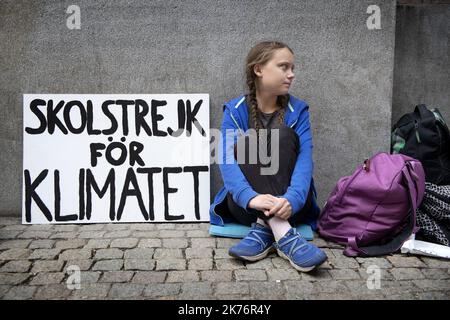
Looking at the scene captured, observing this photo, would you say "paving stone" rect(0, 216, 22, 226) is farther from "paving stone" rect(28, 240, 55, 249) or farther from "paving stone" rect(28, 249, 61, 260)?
"paving stone" rect(28, 249, 61, 260)

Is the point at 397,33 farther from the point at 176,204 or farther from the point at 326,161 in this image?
the point at 176,204

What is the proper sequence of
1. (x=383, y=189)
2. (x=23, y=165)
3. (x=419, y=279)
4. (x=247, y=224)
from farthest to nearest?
(x=23, y=165) < (x=247, y=224) < (x=383, y=189) < (x=419, y=279)

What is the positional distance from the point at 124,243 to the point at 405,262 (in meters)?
1.70

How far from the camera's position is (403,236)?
2.95 meters

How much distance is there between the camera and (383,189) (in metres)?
2.90

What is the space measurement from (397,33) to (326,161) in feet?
4.02

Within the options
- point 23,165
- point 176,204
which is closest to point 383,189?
point 176,204

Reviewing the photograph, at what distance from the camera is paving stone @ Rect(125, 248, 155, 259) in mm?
2840

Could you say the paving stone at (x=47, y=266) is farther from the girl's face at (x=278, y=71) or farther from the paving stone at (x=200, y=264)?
the girl's face at (x=278, y=71)

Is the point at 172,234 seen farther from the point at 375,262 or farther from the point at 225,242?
the point at 375,262

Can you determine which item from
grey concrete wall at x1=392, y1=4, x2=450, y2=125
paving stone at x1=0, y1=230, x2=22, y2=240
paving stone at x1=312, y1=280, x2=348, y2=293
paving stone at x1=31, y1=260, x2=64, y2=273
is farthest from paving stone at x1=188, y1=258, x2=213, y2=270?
grey concrete wall at x1=392, y1=4, x2=450, y2=125

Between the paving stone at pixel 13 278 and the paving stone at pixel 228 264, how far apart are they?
3.33 feet

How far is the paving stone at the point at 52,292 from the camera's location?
7.64 feet

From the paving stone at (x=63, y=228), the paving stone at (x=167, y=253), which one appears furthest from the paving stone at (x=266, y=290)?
the paving stone at (x=63, y=228)
